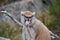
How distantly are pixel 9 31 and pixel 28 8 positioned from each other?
1.99 metres

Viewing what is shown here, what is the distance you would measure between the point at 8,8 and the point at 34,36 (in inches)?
131

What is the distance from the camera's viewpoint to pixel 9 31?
7.63m

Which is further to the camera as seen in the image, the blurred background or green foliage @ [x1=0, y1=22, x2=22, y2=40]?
the blurred background

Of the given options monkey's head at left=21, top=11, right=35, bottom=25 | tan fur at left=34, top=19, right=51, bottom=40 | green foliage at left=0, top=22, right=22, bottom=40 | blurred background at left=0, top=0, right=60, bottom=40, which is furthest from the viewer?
blurred background at left=0, top=0, right=60, bottom=40

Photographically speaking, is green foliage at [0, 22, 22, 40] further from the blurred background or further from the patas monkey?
the patas monkey

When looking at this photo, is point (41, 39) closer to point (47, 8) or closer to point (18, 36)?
point (18, 36)

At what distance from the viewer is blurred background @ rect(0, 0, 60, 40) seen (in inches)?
303

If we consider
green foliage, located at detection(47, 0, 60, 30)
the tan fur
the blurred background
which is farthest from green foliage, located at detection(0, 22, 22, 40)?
the tan fur

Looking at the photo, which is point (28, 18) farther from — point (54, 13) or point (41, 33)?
point (54, 13)

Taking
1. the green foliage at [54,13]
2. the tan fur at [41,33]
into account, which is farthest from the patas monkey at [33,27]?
the green foliage at [54,13]

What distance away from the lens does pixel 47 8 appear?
9.07 metres

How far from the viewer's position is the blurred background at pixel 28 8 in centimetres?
769

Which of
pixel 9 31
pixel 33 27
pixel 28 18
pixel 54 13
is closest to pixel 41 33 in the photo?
pixel 33 27

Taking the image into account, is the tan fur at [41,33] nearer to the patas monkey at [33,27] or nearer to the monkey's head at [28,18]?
the patas monkey at [33,27]
